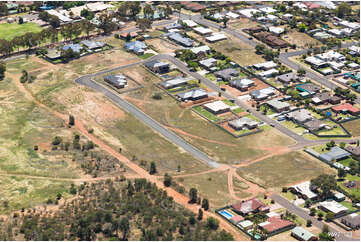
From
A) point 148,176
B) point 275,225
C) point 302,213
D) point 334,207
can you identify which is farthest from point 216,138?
point 275,225

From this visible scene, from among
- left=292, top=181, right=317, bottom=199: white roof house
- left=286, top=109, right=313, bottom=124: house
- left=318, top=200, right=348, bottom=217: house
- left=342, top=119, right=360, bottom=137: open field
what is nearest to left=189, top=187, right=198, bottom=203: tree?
left=292, top=181, right=317, bottom=199: white roof house

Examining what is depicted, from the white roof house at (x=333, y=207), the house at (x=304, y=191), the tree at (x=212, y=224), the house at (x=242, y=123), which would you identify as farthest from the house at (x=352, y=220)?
the house at (x=242, y=123)

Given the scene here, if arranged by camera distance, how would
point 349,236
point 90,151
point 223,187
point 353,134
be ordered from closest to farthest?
1. point 349,236
2. point 223,187
3. point 90,151
4. point 353,134

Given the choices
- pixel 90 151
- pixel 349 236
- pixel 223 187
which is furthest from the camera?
pixel 90 151

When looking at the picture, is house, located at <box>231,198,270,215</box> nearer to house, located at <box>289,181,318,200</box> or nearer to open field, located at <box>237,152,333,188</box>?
open field, located at <box>237,152,333,188</box>

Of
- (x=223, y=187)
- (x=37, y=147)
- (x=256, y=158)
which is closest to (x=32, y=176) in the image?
(x=37, y=147)

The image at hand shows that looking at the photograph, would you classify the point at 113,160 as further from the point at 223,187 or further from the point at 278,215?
the point at 278,215
